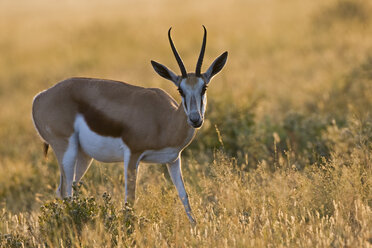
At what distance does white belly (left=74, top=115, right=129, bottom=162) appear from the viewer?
6.14m

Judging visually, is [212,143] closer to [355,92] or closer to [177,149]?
[177,149]

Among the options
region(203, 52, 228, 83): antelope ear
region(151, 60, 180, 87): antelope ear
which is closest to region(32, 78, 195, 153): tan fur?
region(151, 60, 180, 87): antelope ear

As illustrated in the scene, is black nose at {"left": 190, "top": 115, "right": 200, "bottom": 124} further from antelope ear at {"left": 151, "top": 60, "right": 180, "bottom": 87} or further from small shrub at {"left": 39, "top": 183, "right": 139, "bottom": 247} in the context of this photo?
small shrub at {"left": 39, "top": 183, "right": 139, "bottom": 247}

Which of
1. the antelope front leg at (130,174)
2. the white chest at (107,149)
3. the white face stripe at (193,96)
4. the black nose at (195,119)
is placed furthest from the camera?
the white chest at (107,149)

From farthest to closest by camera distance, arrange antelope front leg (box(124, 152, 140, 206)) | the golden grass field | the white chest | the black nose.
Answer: the white chest
antelope front leg (box(124, 152, 140, 206))
the black nose
the golden grass field

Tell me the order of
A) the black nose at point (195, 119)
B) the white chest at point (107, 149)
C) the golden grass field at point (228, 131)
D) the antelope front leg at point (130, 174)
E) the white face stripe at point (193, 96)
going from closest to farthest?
the golden grass field at point (228, 131), the black nose at point (195, 119), the white face stripe at point (193, 96), the antelope front leg at point (130, 174), the white chest at point (107, 149)

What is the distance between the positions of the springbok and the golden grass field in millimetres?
350

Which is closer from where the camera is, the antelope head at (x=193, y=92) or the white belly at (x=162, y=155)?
the antelope head at (x=193, y=92)

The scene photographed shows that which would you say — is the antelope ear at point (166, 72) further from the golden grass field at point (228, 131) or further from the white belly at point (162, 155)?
the golden grass field at point (228, 131)

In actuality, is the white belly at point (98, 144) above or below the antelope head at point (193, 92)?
below

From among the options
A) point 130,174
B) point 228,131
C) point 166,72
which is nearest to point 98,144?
point 130,174

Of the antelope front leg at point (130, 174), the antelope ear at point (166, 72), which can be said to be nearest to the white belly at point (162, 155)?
the antelope front leg at point (130, 174)

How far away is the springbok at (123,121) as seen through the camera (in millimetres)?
5949

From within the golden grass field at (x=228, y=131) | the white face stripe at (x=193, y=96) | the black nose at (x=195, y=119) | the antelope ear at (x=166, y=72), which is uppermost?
the antelope ear at (x=166, y=72)
